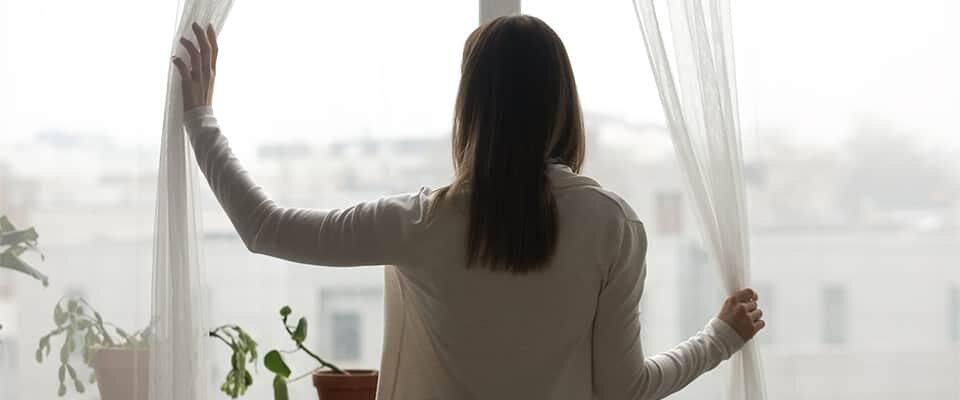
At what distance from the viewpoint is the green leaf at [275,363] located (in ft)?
6.15

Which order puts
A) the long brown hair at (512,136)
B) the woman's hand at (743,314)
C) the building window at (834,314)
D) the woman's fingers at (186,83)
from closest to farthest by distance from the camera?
the long brown hair at (512,136)
the woman's fingers at (186,83)
the woman's hand at (743,314)
the building window at (834,314)

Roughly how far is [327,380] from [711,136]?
30.6 inches

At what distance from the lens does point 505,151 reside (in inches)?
59.2

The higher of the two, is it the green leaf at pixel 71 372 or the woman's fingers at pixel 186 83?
the woman's fingers at pixel 186 83

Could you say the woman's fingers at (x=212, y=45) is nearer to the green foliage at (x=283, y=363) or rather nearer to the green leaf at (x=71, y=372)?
the green foliage at (x=283, y=363)

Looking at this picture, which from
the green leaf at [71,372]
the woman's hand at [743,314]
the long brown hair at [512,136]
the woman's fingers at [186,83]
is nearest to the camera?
the long brown hair at [512,136]

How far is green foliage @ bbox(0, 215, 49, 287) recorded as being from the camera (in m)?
1.94

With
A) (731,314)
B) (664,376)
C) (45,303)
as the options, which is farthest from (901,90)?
(45,303)

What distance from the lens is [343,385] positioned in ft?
6.10

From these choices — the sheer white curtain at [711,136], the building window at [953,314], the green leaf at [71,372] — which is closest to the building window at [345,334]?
the green leaf at [71,372]

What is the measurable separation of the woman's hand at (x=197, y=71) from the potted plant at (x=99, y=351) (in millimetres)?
414

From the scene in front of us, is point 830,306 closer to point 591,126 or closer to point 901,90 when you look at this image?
point 901,90

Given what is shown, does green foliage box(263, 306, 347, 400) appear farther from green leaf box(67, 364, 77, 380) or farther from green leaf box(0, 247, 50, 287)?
green leaf box(0, 247, 50, 287)

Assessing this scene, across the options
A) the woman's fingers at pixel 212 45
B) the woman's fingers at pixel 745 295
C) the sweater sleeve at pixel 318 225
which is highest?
the woman's fingers at pixel 212 45
